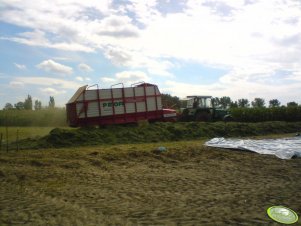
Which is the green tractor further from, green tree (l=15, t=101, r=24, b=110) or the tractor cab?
green tree (l=15, t=101, r=24, b=110)

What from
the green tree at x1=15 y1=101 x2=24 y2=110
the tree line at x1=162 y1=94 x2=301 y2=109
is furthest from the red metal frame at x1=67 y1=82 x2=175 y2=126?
the green tree at x1=15 y1=101 x2=24 y2=110

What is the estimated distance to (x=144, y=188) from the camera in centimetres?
898

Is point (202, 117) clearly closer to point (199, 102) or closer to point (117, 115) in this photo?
point (199, 102)

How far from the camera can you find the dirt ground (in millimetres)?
6660

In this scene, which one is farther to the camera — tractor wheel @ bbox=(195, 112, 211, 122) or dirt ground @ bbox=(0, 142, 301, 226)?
tractor wheel @ bbox=(195, 112, 211, 122)

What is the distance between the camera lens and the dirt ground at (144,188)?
Answer: 6.66 m

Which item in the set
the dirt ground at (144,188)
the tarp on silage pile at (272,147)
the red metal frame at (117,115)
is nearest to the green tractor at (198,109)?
the red metal frame at (117,115)

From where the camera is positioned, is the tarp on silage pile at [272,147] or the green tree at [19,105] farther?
the green tree at [19,105]

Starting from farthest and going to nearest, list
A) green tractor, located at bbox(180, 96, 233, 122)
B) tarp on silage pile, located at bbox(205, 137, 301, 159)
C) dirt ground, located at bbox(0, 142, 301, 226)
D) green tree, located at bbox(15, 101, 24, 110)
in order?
1. green tree, located at bbox(15, 101, 24, 110)
2. green tractor, located at bbox(180, 96, 233, 122)
3. tarp on silage pile, located at bbox(205, 137, 301, 159)
4. dirt ground, located at bbox(0, 142, 301, 226)

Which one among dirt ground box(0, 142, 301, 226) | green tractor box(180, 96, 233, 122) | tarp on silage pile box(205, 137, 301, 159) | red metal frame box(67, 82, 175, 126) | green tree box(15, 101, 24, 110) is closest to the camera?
dirt ground box(0, 142, 301, 226)

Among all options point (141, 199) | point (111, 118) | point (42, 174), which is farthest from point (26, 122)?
point (141, 199)

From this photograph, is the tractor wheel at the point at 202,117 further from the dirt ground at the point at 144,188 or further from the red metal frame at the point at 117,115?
the dirt ground at the point at 144,188

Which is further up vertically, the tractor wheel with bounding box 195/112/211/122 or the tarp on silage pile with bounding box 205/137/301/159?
the tractor wheel with bounding box 195/112/211/122

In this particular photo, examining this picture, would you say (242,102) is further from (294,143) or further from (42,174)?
(42,174)
